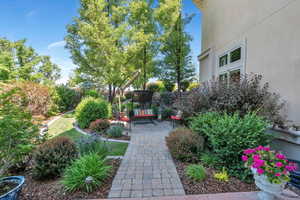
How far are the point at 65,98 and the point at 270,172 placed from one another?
42.2 feet

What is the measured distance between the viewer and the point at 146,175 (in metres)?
2.94

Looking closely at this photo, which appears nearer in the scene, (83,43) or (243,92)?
(243,92)

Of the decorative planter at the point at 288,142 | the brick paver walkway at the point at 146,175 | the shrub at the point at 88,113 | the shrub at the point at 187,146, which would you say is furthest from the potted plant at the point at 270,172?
the shrub at the point at 88,113

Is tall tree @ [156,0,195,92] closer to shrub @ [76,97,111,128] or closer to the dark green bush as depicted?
the dark green bush

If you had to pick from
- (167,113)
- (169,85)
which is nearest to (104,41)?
(167,113)

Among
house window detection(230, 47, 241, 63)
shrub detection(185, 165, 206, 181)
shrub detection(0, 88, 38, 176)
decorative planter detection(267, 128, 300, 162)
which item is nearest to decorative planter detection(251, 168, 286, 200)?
shrub detection(185, 165, 206, 181)

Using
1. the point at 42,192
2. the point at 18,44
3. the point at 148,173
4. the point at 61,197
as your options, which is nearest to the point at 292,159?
the point at 148,173

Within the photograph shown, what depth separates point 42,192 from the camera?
2447mm

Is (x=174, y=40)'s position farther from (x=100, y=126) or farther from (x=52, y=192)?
(x=52, y=192)

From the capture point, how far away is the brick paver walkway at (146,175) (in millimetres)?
2436

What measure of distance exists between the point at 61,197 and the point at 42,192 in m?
0.44

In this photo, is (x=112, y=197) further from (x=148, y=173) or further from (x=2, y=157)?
(x=2, y=157)

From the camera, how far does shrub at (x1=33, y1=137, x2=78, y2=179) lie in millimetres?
2785

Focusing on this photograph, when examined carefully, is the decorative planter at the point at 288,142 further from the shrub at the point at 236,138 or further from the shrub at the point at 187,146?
the shrub at the point at 187,146
